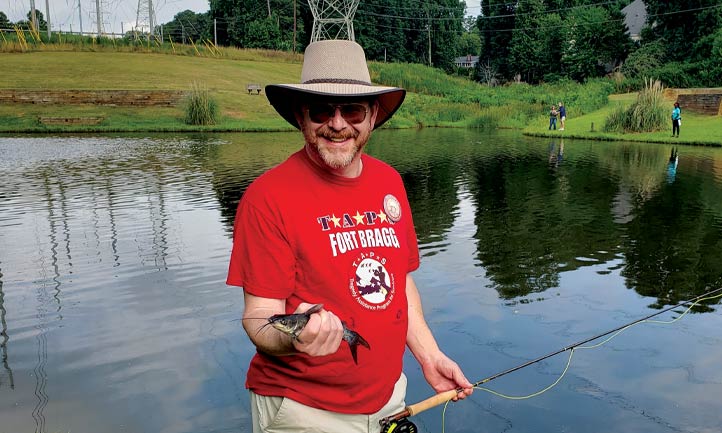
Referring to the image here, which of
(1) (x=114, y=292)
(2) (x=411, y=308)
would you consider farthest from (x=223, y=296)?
(2) (x=411, y=308)

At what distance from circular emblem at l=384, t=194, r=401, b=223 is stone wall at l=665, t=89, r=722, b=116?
39.9 metres

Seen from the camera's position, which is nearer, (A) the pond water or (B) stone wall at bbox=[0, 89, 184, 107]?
(A) the pond water

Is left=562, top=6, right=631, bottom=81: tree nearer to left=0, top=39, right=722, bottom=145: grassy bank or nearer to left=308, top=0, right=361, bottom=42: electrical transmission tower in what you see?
left=0, top=39, right=722, bottom=145: grassy bank

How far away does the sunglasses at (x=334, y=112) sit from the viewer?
2736 millimetres

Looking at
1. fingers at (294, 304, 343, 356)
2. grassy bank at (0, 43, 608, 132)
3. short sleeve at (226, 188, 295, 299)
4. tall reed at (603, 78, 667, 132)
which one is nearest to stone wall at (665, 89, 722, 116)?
tall reed at (603, 78, 667, 132)

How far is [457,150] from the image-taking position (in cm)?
2942

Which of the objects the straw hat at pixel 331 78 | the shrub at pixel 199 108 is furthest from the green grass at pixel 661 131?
the straw hat at pixel 331 78

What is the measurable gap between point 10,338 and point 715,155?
26.3 m

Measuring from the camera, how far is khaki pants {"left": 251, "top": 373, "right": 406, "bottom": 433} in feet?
8.52

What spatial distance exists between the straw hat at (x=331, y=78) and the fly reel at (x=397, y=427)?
4.91 ft

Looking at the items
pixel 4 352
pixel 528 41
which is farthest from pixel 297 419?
pixel 528 41

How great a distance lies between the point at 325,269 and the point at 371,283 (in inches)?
8.8

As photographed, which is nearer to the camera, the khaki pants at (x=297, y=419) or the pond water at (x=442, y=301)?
the khaki pants at (x=297, y=419)

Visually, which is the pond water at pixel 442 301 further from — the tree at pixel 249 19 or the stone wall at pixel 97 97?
the tree at pixel 249 19
